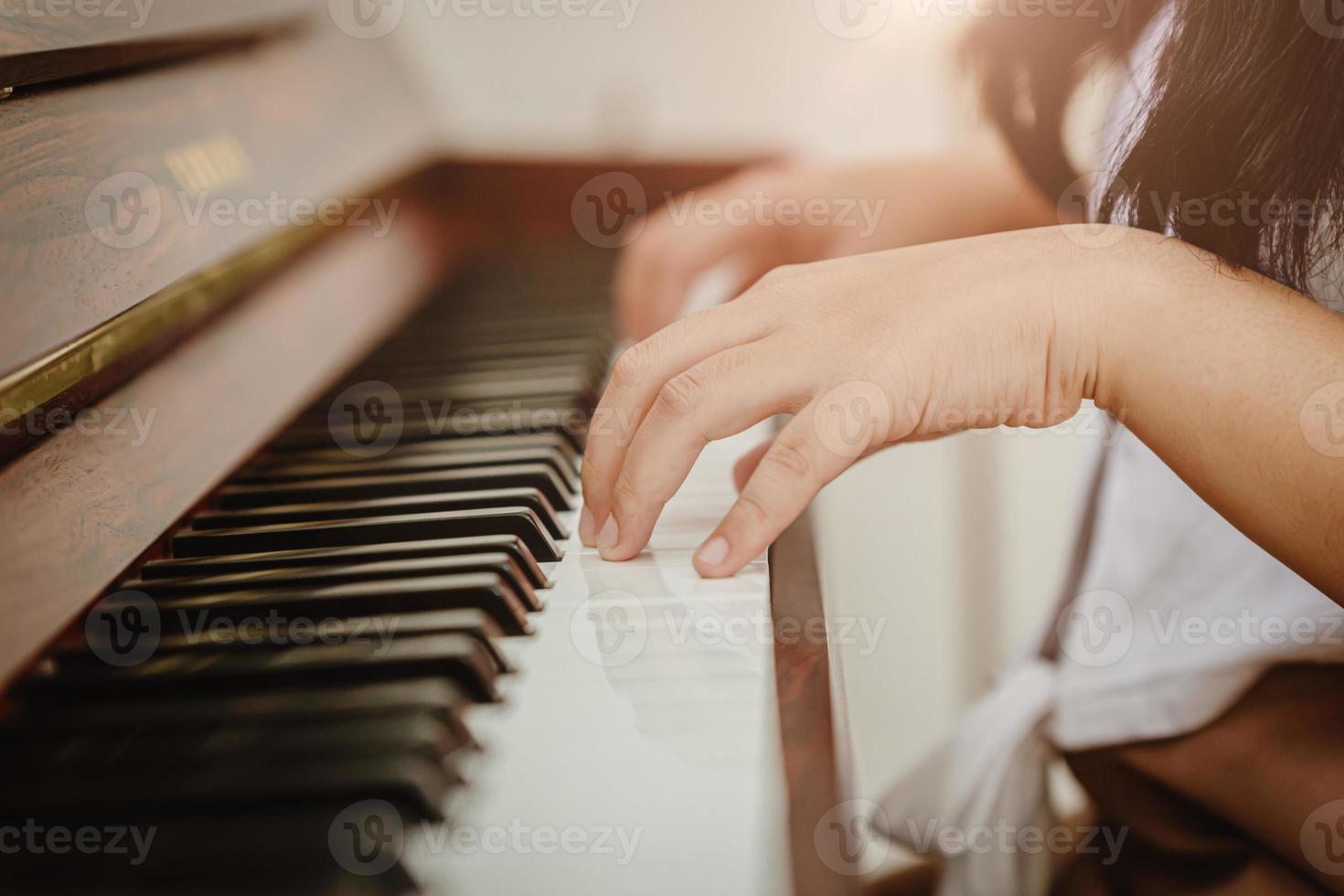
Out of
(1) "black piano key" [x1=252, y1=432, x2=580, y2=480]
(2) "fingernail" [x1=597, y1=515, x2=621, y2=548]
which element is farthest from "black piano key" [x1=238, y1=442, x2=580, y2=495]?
(2) "fingernail" [x1=597, y1=515, x2=621, y2=548]

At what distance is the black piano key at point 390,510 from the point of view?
65 centimetres

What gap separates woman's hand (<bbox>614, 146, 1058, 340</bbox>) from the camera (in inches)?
38.7

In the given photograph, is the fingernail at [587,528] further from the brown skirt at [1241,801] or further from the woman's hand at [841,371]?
the brown skirt at [1241,801]

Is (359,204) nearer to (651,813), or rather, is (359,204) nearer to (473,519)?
(473,519)

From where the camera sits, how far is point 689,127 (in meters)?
2.65

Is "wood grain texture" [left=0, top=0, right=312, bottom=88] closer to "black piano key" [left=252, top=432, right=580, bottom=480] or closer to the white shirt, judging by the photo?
"black piano key" [left=252, top=432, right=580, bottom=480]

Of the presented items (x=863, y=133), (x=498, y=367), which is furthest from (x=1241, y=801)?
(x=863, y=133)

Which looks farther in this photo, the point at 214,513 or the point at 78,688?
the point at 214,513

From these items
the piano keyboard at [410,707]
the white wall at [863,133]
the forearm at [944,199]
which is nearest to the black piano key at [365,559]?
the piano keyboard at [410,707]

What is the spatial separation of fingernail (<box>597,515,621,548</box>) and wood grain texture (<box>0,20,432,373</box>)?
0.33 m

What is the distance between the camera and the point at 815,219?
1035 mm

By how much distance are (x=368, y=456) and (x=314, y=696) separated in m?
0.30

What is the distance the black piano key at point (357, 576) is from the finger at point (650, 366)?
82 millimetres

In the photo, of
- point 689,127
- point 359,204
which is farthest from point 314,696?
point 689,127
